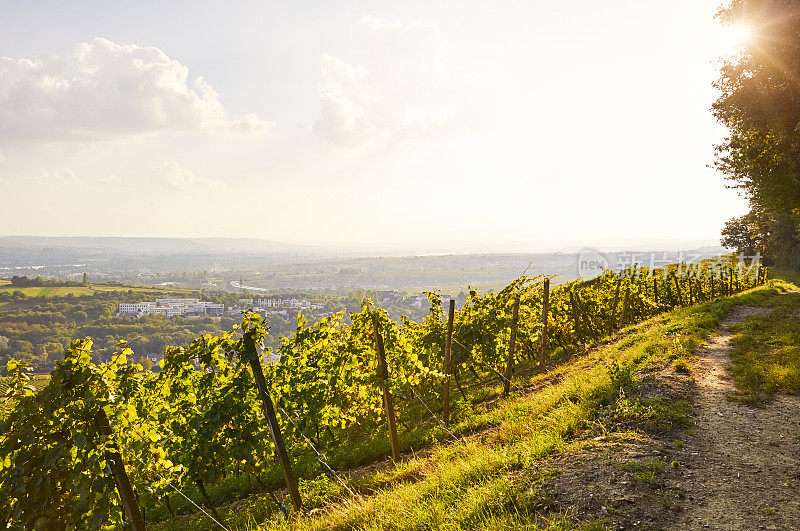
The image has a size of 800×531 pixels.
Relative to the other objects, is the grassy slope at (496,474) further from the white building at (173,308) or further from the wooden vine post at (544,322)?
the white building at (173,308)

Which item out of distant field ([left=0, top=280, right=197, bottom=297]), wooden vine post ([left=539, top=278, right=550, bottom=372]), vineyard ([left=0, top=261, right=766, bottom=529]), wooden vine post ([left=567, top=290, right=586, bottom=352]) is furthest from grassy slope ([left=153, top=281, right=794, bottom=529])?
distant field ([left=0, top=280, right=197, bottom=297])

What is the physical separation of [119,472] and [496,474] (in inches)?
171

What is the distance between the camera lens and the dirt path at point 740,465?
3.79 meters

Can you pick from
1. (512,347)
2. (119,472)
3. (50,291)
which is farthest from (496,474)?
(50,291)

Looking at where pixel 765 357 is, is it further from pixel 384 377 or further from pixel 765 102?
pixel 765 102

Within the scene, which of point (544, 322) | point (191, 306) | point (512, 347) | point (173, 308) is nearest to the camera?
point (512, 347)

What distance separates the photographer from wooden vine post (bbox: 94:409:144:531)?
13.6ft

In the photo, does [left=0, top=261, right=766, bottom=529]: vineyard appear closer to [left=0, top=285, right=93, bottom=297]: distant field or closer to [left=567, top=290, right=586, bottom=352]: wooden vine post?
[left=567, top=290, right=586, bottom=352]: wooden vine post

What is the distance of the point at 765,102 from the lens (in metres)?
13.7

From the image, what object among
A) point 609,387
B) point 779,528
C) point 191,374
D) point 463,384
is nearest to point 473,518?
point 779,528

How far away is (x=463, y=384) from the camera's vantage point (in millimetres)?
15180

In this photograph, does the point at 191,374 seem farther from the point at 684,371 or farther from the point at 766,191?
the point at 766,191

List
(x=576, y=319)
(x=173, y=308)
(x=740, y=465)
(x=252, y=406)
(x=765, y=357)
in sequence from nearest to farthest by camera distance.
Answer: (x=740, y=465) < (x=252, y=406) < (x=765, y=357) < (x=576, y=319) < (x=173, y=308)

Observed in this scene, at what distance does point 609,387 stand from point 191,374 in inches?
342
